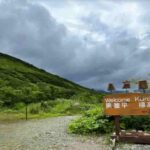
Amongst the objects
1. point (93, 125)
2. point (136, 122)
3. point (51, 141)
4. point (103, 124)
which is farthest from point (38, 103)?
point (51, 141)

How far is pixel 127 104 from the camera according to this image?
2192 cm

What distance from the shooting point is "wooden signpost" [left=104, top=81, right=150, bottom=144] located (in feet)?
70.0

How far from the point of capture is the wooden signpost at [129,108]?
840 inches

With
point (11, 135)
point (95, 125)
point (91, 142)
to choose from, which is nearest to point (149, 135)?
point (91, 142)

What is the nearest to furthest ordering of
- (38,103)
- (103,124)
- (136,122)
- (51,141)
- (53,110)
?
(51,141)
(136,122)
(103,124)
(53,110)
(38,103)

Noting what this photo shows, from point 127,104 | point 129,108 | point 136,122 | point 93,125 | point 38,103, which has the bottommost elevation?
point 93,125

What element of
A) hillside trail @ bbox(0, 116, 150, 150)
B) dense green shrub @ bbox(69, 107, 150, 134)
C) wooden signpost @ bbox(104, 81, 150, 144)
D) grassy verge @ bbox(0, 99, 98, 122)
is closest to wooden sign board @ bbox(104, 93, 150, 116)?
wooden signpost @ bbox(104, 81, 150, 144)

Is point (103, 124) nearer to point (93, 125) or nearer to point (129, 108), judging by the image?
point (93, 125)

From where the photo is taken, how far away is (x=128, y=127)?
971 inches

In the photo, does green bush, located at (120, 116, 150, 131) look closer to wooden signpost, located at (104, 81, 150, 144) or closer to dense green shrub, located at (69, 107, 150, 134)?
dense green shrub, located at (69, 107, 150, 134)

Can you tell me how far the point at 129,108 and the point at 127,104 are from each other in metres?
0.20

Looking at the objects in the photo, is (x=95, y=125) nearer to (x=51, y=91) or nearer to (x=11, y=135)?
(x=11, y=135)

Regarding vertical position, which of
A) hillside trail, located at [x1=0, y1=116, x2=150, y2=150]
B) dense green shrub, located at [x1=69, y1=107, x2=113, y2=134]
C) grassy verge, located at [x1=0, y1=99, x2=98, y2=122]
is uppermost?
grassy verge, located at [x1=0, y1=99, x2=98, y2=122]

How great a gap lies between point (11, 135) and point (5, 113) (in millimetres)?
21279
